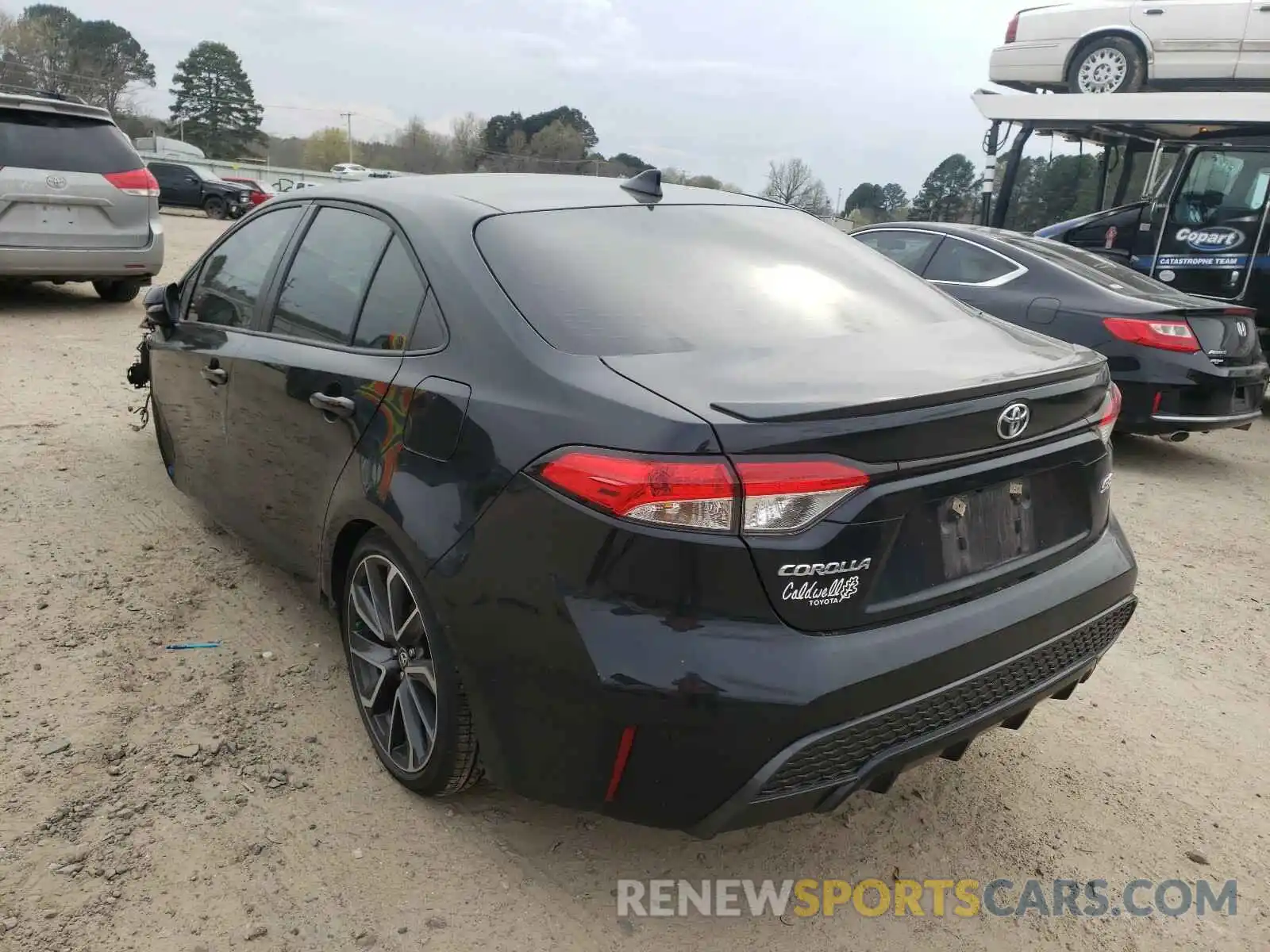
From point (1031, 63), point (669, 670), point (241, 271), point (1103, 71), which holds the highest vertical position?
point (1031, 63)

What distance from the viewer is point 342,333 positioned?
2.79 meters

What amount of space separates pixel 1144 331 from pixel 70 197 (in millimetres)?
8814

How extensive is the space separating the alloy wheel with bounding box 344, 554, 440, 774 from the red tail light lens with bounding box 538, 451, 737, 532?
0.74 meters

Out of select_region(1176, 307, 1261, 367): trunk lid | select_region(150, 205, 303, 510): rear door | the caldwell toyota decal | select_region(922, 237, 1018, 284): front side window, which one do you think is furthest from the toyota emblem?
the caldwell toyota decal

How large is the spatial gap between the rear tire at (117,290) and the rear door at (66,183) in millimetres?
1090

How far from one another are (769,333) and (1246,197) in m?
7.71

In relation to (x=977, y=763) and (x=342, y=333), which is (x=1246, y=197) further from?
(x=342, y=333)

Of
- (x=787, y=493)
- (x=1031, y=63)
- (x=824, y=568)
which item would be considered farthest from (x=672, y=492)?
(x=1031, y=63)

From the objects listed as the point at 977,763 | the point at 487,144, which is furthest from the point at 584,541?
the point at 487,144

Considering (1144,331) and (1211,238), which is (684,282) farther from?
(1211,238)

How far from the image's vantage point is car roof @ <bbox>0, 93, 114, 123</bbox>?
8258 millimetres

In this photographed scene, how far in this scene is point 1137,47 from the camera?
33.6 feet
